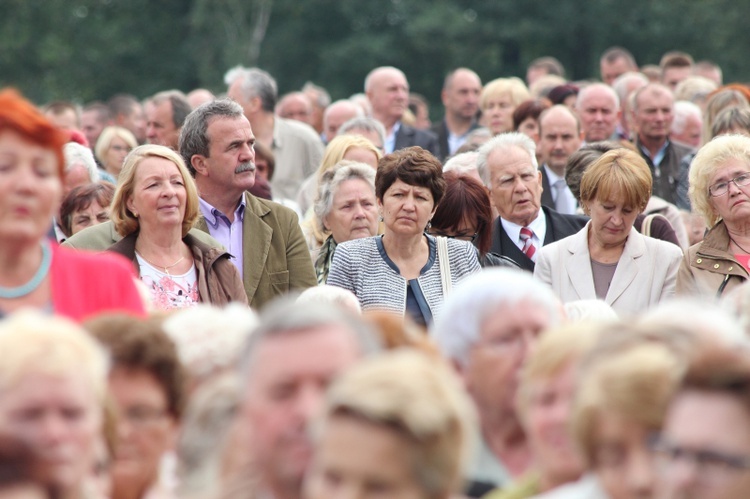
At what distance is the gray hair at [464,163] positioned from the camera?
950 centimetres

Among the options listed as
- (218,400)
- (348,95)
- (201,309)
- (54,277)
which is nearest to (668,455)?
(218,400)

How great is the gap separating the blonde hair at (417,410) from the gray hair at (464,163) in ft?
20.6

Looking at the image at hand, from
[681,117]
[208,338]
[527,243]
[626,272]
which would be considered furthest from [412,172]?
[681,117]

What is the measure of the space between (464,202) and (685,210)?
306 cm

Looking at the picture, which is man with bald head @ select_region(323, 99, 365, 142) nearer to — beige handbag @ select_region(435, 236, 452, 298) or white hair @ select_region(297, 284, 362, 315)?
A: beige handbag @ select_region(435, 236, 452, 298)

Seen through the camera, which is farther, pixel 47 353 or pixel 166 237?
pixel 166 237

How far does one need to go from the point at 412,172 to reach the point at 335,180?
1.10 meters

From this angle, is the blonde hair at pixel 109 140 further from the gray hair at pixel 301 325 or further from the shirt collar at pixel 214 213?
the gray hair at pixel 301 325

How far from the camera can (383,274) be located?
770 centimetres

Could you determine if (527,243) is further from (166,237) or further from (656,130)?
(656,130)

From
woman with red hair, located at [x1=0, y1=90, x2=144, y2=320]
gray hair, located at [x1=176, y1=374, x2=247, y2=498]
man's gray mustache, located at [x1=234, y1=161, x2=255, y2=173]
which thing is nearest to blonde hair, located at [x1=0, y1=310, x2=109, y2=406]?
gray hair, located at [x1=176, y1=374, x2=247, y2=498]

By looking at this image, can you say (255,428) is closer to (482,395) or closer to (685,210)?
(482,395)

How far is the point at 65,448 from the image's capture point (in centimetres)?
332

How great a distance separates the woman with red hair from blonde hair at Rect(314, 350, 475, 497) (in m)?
1.55
